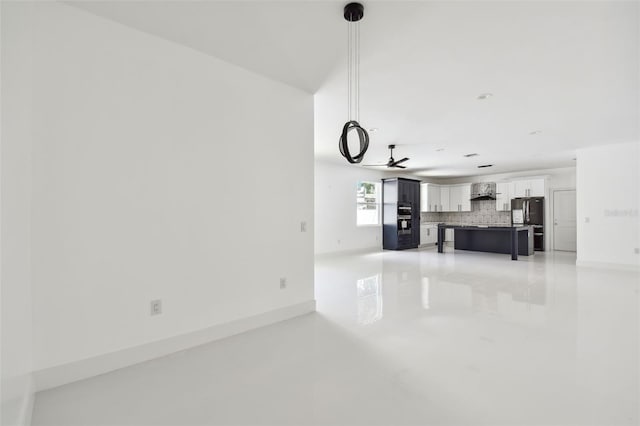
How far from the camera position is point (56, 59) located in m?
2.20

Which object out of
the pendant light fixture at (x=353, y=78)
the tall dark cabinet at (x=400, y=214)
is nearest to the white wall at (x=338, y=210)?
the tall dark cabinet at (x=400, y=214)

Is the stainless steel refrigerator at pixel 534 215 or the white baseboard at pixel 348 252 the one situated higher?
the stainless steel refrigerator at pixel 534 215

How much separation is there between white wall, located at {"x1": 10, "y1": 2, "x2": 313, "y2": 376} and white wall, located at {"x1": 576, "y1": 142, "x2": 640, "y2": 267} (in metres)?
6.99

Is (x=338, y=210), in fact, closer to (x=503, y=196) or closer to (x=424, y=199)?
(x=424, y=199)

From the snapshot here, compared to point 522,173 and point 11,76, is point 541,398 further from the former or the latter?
point 522,173

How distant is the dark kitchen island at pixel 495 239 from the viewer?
25.5 ft

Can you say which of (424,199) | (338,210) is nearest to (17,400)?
(338,210)

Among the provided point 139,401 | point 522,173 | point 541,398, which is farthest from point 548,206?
point 139,401

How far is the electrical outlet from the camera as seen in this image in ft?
8.48

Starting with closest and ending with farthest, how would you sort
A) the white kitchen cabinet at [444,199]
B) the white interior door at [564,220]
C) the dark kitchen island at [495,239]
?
1. the dark kitchen island at [495,239]
2. the white interior door at [564,220]
3. the white kitchen cabinet at [444,199]

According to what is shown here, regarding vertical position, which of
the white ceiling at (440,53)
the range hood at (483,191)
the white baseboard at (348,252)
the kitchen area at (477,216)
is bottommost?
the white baseboard at (348,252)

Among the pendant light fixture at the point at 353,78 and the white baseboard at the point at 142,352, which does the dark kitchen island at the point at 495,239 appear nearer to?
the pendant light fixture at the point at 353,78

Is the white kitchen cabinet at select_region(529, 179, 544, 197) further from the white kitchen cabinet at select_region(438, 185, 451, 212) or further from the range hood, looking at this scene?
the white kitchen cabinet at select_region(438, 185, 451, 212)

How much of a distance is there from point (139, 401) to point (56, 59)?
240cm
